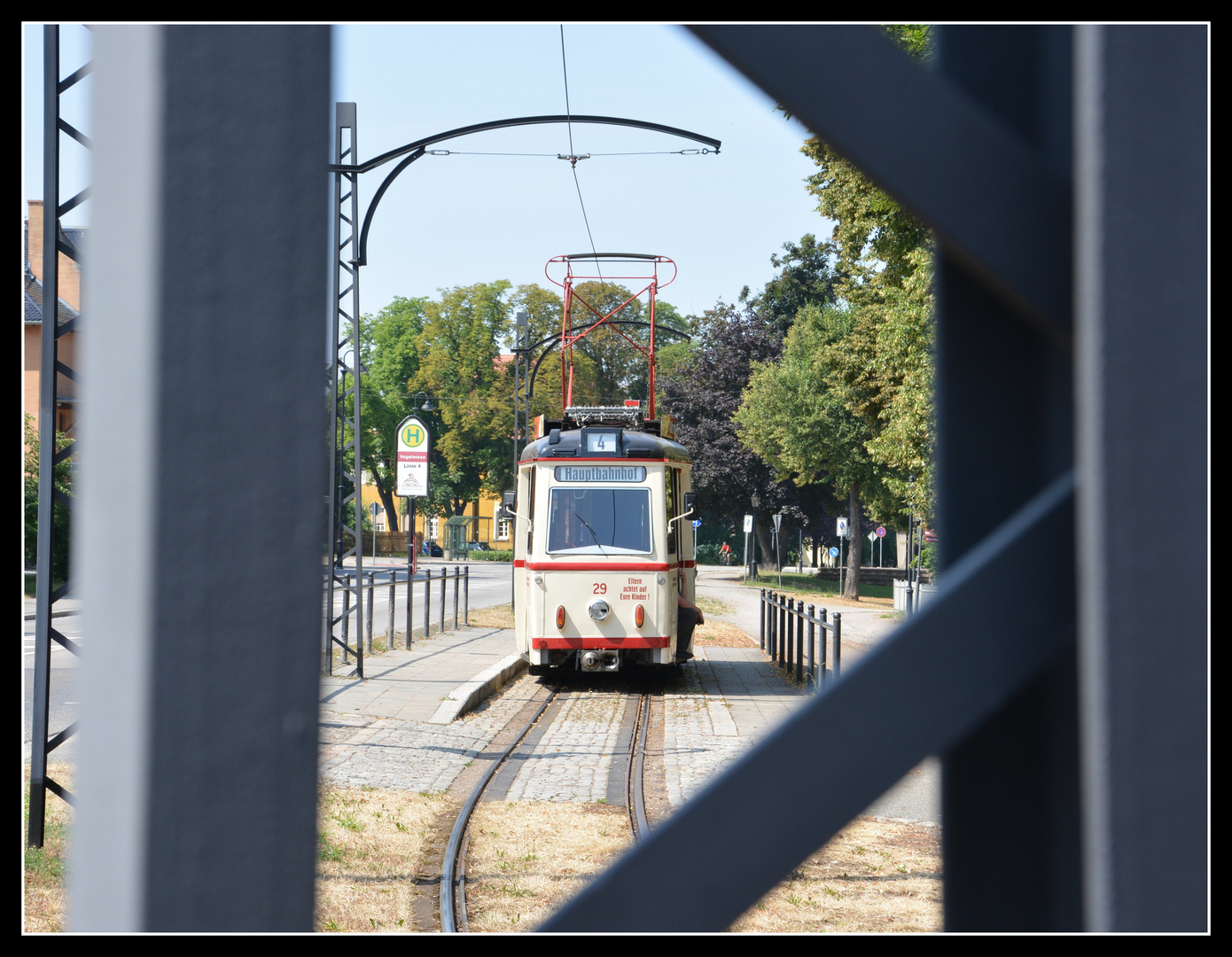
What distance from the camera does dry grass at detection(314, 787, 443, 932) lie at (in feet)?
16.2

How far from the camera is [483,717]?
36.0 ft

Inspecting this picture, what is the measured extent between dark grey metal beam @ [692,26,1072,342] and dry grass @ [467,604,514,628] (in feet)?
68.7

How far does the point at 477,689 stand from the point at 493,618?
1209 centimetres

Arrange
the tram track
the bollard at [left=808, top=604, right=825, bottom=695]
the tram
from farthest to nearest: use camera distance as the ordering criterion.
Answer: the tram → the bollard at [left=808, top=604, right=825, bottom=695] → the tram track

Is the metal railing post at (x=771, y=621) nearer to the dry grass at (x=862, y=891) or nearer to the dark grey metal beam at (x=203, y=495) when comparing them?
the dry grass at (x=862, y=891)

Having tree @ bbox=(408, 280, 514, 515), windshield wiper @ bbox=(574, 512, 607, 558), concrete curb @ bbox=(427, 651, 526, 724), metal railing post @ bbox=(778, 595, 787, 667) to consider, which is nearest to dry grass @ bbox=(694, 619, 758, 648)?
metal railing post @ bbox=(778, 595, 787, 667)

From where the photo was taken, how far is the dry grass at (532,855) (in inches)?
202

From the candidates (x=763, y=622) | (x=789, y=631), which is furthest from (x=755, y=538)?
(x=789, y=631)

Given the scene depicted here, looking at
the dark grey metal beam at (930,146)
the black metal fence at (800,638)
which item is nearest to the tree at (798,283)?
the black metal fence at (800,638)

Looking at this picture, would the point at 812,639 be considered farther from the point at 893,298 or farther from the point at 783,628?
the point at 893,298

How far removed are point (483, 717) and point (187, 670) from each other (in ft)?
34.4

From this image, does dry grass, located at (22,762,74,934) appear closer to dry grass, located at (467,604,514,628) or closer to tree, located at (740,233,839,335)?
dry grass, located at (467,604,514,628)

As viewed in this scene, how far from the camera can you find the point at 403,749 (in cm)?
902

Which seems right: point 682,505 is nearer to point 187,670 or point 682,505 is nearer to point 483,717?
point 483,717
